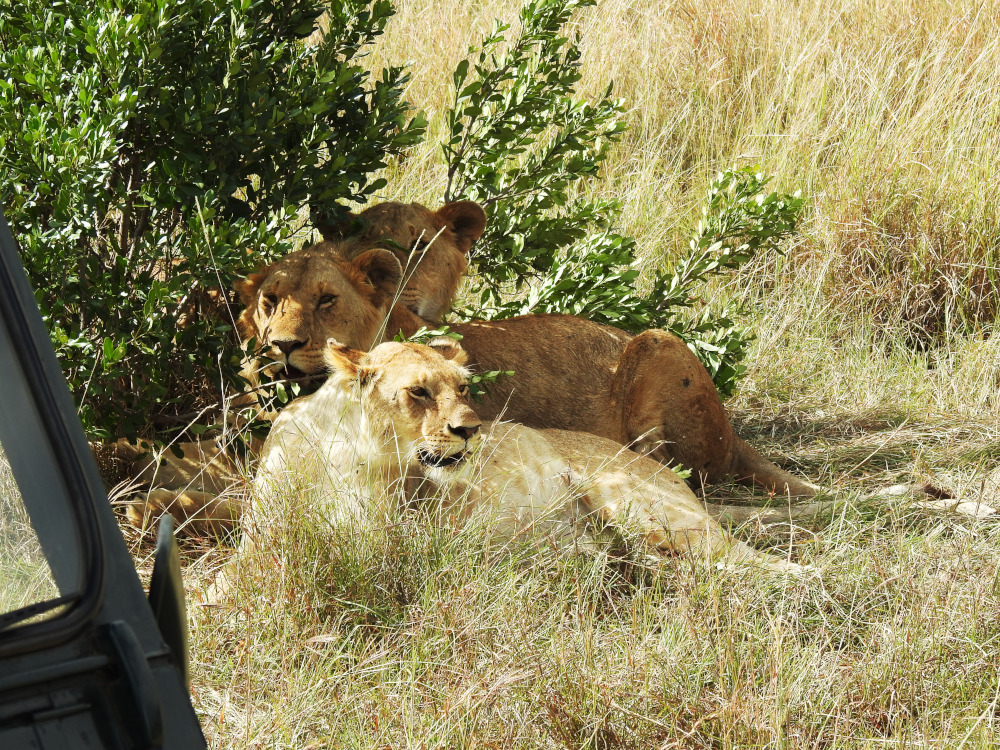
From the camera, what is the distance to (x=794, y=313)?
21.9ft

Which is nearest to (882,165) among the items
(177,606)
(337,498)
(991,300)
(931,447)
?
(991,300)

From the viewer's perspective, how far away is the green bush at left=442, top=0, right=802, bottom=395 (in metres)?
5.28

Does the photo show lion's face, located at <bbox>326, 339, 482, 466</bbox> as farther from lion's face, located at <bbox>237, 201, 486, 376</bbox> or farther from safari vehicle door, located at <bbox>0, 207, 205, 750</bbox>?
safari vehicle door, located at <bbox>0, 207, 205, 750</bbox>

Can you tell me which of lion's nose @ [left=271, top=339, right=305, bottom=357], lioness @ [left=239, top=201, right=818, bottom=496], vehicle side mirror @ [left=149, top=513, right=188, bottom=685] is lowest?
lioness @ [left=239, top=201, right=818, bottom=496]

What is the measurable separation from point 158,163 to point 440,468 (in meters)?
1.61

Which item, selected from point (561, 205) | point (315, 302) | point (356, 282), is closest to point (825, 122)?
point (561, 205)

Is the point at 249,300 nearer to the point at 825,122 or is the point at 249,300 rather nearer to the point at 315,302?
the point at 315,302

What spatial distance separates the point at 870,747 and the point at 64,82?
Answer: 3.34 meters

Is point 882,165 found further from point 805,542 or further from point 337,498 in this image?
point 337,498

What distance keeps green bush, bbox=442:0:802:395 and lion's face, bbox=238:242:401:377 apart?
100 centimetres

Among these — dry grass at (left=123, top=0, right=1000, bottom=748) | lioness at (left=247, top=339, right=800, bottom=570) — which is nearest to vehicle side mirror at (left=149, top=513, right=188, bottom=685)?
dry grass at (left=123, top=0, right=1000, bottom=748)

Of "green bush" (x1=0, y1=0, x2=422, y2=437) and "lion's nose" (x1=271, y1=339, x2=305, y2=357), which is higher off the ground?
"green bush" (x1=0, y1=0, x2=422, y2=437)

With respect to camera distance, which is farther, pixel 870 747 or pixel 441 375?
pixel 441 375

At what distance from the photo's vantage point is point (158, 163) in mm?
4148
